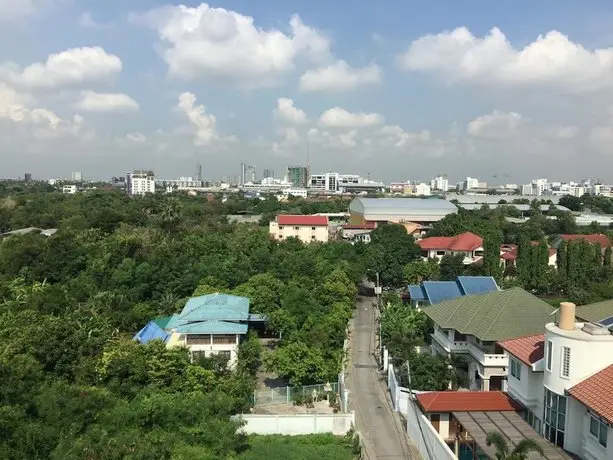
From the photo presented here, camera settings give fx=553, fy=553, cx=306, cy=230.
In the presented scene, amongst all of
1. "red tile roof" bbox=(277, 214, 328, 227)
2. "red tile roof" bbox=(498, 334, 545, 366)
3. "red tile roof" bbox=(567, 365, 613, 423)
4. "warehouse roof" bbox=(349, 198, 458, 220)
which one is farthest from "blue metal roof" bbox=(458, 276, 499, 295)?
"warehouse roof" bbox=(349, 198, 458, 220)

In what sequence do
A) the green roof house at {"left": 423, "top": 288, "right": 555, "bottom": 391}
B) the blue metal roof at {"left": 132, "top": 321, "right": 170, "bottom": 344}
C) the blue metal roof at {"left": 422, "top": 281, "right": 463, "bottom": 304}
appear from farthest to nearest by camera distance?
the blue metal roof at {"left": 422, "top": 281, "right": 463, "bottom": 304} < the blue metal roof at {"left": 132, "top": 321, "right": 170, "bottom": 344} < the green roof house at {"left": 423, "top": 288, "right": 555, "bottom": 391}

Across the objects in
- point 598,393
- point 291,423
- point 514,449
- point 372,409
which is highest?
point 598,393

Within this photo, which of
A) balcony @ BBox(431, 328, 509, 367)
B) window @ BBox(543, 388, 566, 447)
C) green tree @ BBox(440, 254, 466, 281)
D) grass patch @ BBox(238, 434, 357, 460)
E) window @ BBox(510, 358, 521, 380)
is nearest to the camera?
window @ BBox(543, 388, 566, 447)

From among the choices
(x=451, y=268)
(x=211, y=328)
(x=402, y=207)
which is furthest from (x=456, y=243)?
(x=211, y=328)

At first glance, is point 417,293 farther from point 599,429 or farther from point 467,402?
point 599,429

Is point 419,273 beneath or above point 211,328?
above

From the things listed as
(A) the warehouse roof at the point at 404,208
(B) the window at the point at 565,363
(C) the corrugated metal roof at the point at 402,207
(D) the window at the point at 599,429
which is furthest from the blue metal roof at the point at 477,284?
(C) the corrugated metal roof at the point at 402,207

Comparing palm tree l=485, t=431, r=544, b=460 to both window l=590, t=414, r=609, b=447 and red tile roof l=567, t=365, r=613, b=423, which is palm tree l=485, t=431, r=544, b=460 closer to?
window l=590, t=414, r=609, b=447
